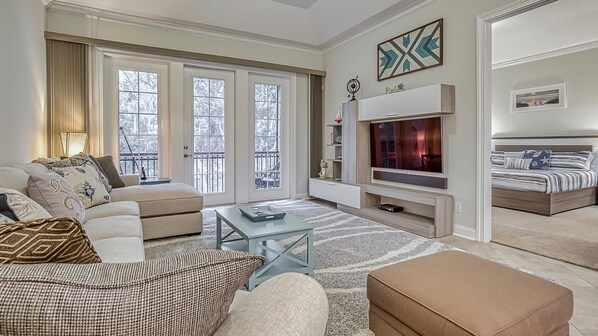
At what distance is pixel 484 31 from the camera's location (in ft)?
10.3

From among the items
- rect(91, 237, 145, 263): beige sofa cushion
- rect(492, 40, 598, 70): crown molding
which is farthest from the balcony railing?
rect(492, 40, 598, 70): crown molding

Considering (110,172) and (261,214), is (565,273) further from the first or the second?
(110,172)

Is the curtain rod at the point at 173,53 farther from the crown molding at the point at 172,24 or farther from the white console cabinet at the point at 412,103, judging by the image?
the white console cabinet at the point at 412,103

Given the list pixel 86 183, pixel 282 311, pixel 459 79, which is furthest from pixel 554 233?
pixel 86 183

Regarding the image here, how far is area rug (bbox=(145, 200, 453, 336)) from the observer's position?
6.01 ft

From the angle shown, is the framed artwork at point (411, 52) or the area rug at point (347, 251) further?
the framed artwork at point (411, 52)

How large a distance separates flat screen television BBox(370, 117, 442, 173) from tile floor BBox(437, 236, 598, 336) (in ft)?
3.00

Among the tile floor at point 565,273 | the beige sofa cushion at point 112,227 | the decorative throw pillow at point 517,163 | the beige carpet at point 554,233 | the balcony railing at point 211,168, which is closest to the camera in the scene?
the tile floor at point 565,273

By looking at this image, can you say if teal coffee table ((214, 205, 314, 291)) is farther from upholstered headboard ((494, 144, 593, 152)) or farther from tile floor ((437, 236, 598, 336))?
upholstered headboard ((494, 144, 593, 152))

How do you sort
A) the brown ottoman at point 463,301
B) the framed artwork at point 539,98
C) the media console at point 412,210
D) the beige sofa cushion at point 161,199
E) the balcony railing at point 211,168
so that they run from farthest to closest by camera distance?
the framed artwork at point 539,98 → the balcony railing at point 211,168 → the media console at point 412,210 → the beige sofa cushion at point 161,199 → the brown ottoman at point 463,301

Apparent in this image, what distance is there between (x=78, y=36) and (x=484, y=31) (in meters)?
4.54

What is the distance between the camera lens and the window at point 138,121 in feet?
14.4

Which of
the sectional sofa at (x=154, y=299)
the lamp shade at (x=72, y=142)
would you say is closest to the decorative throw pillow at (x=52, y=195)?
the sectional sofa at (x=154, y=299)

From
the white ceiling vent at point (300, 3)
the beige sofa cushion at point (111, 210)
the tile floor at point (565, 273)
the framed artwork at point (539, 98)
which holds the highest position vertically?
the white ceiling vent at point (300, 3)
